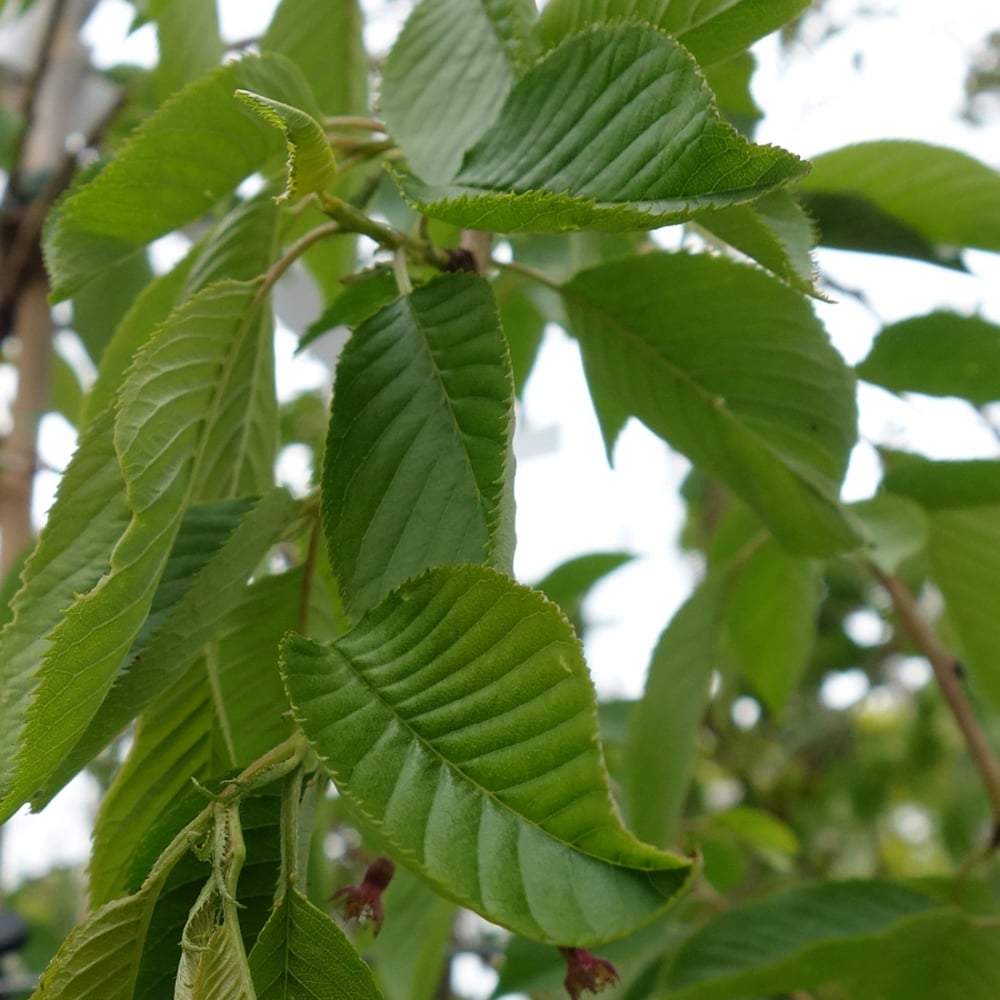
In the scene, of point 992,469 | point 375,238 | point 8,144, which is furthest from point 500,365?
point 8,144

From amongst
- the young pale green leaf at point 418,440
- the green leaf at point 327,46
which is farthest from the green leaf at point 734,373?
the green leaf at point 327,46

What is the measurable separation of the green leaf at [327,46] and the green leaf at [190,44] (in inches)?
3.4

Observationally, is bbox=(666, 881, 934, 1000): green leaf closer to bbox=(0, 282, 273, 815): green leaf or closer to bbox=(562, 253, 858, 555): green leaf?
bbox=(562, 253, 858, 555): green leaf

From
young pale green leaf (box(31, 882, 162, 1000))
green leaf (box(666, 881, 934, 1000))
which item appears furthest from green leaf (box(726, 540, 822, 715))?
young pale green leaf (box(31, 882, 162, 1000))

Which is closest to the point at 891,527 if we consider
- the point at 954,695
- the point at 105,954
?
the point at 954,695

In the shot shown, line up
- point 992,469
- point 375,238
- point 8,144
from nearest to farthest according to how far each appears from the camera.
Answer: point 375,238 → point 992,469 → point 8,144

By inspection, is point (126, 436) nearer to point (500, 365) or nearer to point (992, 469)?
point (500, 365)

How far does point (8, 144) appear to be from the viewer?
3.41 ft

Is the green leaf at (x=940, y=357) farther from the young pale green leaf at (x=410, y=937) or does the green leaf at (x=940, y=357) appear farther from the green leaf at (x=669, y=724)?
the young pale green leaf at (x=410, y=937)

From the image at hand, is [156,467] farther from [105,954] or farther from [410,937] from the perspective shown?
[410,937]

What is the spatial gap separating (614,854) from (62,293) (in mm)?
287

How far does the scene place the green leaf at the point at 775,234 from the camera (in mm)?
311

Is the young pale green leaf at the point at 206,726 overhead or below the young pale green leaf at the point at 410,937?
overhead

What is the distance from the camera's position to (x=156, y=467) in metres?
0.31
